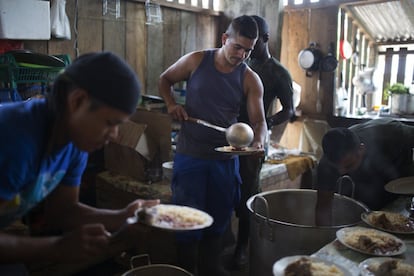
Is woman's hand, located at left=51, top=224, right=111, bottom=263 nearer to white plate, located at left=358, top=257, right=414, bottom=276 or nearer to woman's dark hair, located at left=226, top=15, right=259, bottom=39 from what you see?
white plate, located at left=358, top=257, right=414, bottom=276

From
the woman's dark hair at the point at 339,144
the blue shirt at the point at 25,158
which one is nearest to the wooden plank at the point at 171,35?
the woman's dark hair at the point at 339,144

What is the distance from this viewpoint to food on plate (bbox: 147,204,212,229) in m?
1.64

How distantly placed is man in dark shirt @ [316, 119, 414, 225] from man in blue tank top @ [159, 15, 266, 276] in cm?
54

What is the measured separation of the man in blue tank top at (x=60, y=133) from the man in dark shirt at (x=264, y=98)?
7.04 ft

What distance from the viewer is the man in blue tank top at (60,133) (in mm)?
1287

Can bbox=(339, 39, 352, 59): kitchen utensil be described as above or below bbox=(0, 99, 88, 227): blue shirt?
above

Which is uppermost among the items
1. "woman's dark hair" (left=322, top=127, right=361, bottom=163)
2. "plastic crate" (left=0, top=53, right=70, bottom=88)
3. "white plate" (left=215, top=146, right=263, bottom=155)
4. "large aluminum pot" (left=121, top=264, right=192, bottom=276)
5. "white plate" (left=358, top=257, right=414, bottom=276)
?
"plastic crate" (left=0, top=53, right=70, bottom=88)

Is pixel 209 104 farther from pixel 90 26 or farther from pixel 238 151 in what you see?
pixel 90 26

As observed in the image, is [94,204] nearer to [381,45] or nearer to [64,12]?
[64,12]

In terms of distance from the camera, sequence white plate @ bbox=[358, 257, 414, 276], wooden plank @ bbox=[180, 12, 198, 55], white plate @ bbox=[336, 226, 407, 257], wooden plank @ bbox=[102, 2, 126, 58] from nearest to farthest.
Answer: white plate @ bbox=[358, 257, 414, 276] < white plate @ bbox=[336, 226, 407, 257] < wooden plank @ bbox=[102, 2, 126, 58] < wooden plank @ bbox=[180, 12, 198, 55]

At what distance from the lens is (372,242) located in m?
1.95

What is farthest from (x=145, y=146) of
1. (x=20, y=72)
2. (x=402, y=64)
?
(x=402, y=64)

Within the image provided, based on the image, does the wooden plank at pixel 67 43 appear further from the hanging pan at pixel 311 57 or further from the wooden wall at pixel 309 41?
the wooden wall at pixel 309 41

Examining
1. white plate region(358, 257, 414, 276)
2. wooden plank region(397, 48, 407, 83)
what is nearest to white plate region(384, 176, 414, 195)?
white plate region(358, 257, 414, 276)
